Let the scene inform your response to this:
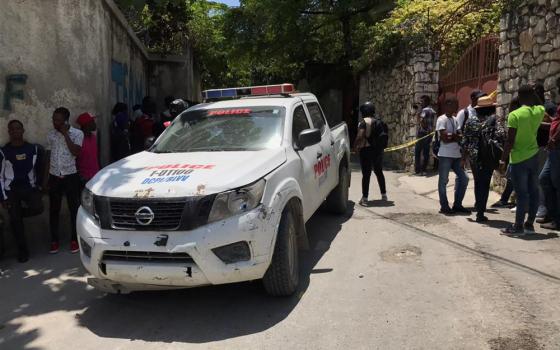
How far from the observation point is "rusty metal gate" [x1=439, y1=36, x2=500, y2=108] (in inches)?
382

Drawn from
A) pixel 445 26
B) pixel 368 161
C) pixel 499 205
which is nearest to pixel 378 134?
pixel 368 161

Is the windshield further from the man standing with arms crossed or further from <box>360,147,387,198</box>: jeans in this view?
Result: <box>360,147,387,198</box>: jeans

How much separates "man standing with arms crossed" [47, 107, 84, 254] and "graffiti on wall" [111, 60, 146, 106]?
2.72 meters

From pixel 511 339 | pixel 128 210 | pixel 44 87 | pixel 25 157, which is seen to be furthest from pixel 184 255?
pixel 44 87

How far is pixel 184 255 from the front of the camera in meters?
3.63

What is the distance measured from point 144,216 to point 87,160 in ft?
9.29

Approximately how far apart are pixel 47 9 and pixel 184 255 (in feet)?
15.0

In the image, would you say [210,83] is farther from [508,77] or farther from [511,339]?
[511,339]

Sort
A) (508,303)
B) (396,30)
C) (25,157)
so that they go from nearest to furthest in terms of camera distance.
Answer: (508,303), (25,157), (396,30)

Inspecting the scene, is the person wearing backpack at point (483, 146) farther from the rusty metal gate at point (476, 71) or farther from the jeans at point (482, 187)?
the rusty metal gate at point (476, 71)

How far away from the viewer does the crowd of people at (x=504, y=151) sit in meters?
5.71

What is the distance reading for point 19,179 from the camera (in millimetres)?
5605

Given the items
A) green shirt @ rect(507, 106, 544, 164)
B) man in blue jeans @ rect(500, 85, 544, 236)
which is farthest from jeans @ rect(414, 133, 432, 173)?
green shirt @ rect(507, 106, 544, 164)

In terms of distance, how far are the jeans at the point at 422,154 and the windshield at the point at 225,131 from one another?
6971 mm
